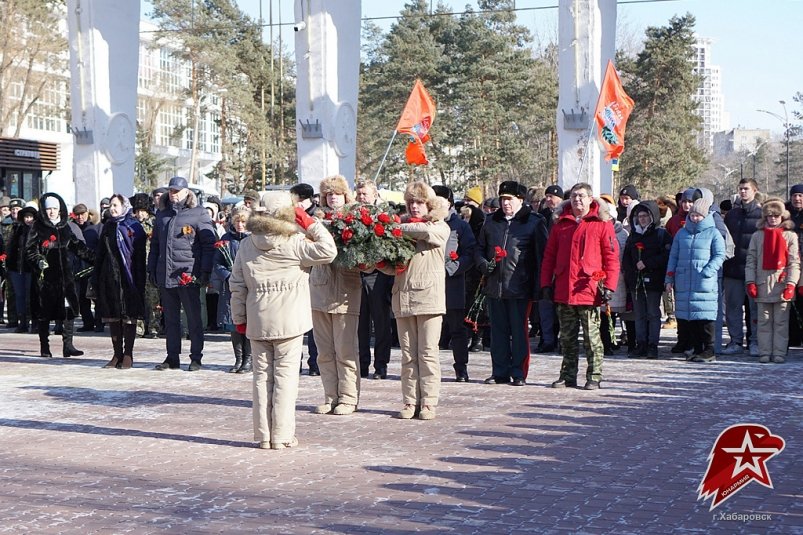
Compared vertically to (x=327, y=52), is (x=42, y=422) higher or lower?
lower

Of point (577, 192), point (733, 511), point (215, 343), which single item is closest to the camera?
point (733, 511)

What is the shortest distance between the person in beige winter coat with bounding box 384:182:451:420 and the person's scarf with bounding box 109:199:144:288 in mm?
4621

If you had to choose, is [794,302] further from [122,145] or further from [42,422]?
[122,145]

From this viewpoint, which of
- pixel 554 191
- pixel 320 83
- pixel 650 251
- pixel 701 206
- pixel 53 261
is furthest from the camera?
pixel 320 83

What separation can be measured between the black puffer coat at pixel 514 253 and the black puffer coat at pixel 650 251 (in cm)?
275

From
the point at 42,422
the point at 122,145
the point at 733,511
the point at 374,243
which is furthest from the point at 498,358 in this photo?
the point at 122,145

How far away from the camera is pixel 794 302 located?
14.7 meters

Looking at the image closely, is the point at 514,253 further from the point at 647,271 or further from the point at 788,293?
the point at 788,293

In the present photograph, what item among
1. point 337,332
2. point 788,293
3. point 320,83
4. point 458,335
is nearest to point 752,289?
point 788,293

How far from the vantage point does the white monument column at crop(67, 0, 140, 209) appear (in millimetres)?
28234

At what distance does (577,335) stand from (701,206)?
3.27 m

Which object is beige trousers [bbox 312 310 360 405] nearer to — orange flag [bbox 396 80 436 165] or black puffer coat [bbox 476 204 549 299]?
black puffer coat [bbox 476 204 549 299]

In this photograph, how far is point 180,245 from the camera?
536 inches

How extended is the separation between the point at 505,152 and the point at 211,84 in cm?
1662
